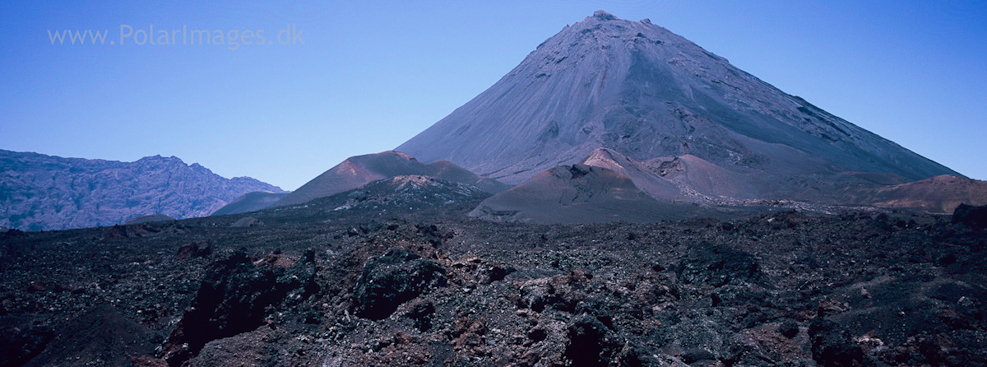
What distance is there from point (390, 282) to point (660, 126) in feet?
206

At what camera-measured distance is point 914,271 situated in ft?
37.4

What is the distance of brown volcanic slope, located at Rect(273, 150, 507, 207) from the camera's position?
53.0 m

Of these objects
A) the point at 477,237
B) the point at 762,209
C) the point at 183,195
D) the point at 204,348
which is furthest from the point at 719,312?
the point at 183,195

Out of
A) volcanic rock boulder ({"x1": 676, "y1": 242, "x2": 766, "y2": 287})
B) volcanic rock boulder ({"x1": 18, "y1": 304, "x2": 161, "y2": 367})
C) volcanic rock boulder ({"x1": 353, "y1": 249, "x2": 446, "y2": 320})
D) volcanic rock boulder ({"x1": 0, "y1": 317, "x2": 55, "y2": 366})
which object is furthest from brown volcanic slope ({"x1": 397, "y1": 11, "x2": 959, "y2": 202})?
volcanic rock boulder ({"x1": 0, "y1": 317, "x2": 55, "y2": 366})

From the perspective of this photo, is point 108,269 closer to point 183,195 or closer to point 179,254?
point 179,254

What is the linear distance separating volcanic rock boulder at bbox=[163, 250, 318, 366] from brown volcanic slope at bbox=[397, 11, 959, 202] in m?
40.2

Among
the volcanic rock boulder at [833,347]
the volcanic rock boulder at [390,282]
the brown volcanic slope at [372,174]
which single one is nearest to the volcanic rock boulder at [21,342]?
the volcanic rock boulder at [390,282]

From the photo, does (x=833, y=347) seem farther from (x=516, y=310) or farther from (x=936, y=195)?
(x=936, y=195)

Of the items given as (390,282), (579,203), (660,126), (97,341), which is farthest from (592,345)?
(660,126)

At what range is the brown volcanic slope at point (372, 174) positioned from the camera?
53.0 meters

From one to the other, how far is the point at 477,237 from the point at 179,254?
11.6 meters

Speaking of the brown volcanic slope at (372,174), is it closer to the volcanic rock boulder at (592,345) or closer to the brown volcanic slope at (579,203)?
the brown volcanic slope at (579,203)

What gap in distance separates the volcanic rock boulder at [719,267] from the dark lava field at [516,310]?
0.15 feet

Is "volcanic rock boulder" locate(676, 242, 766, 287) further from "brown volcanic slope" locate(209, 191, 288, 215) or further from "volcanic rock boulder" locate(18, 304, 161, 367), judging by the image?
"brown volcanic slope" locate(209, 191, 288, 215)
